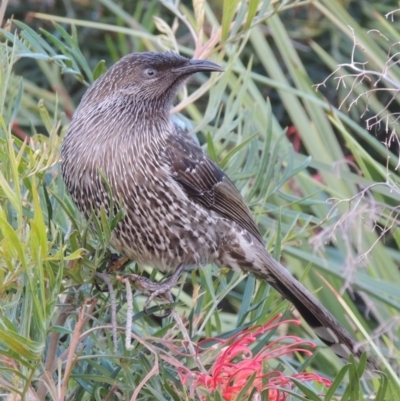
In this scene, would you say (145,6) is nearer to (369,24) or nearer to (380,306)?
(369,24)

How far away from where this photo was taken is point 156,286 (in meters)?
2.13

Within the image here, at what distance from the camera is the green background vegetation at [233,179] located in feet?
4.83

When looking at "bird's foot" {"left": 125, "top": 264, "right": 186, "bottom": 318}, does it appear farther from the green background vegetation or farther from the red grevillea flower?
the red grevillea flower

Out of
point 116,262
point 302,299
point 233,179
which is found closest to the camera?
point 116,262

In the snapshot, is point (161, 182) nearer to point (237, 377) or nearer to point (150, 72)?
point (150, 72)

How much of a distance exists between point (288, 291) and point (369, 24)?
86.4 inches

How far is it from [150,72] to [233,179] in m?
0.44

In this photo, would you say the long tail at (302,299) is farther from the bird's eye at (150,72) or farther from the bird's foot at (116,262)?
the bird's eye at (150,72)

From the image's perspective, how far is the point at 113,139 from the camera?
241 cm

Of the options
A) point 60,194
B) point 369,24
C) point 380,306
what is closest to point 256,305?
point 60,194

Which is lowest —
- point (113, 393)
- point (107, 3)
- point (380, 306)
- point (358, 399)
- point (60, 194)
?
point (380, 306)

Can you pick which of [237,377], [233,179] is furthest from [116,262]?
[237,377]

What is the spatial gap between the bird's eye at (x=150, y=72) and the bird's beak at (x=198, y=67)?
0.09 m

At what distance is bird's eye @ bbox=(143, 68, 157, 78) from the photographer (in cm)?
258
